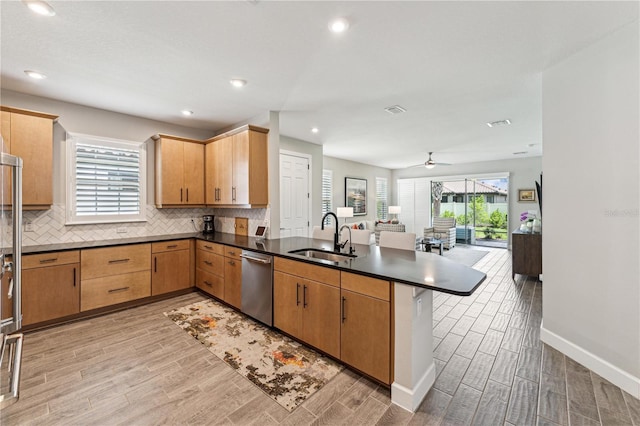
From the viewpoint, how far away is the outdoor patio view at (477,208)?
8651 mm

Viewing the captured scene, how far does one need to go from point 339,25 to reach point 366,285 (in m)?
1.94

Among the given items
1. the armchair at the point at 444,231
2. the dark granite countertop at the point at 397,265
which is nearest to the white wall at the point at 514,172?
the armchair at the point at 444,231

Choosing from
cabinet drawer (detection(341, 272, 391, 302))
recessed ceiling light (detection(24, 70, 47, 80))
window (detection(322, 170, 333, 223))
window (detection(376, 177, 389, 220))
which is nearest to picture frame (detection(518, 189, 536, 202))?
window (detection(376, 177, 389, 220))

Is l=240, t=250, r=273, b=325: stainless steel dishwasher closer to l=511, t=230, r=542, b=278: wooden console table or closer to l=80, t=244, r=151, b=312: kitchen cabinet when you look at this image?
l=80, t=244, r=151, b=312: kitchen cabinet

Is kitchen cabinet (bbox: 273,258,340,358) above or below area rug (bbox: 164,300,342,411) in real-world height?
above

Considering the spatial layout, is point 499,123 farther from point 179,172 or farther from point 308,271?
point 179,172

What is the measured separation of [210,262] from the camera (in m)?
3.95

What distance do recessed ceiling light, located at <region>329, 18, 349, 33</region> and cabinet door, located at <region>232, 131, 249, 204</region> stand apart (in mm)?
2113

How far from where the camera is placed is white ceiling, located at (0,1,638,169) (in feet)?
6.24

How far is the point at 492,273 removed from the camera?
5.56 meters

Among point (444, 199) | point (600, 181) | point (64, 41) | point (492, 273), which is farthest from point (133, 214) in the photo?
point (444, 199)

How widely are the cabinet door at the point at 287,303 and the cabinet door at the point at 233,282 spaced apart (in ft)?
2.38

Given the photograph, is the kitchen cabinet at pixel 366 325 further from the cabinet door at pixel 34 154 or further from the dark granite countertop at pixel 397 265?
the cabinet door at pixel 34 154

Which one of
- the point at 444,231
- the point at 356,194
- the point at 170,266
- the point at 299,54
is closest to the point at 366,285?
the point at 299,54
